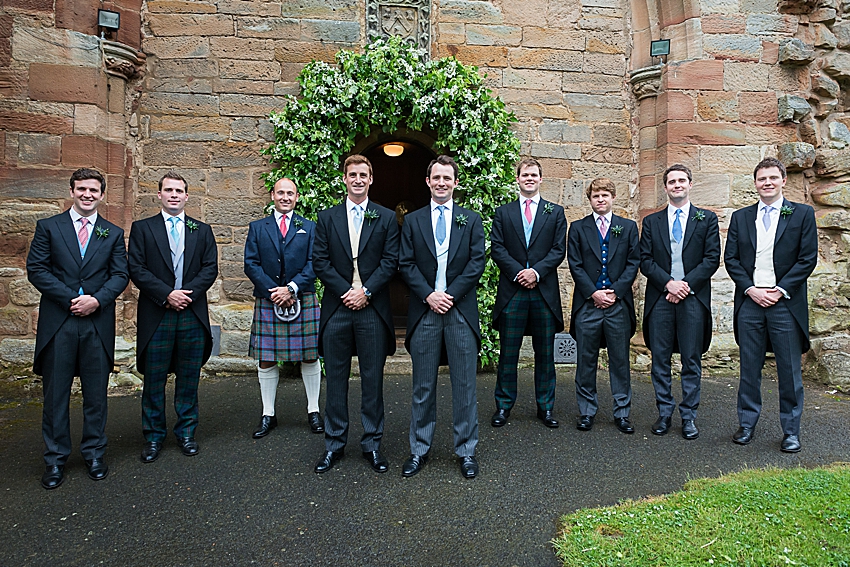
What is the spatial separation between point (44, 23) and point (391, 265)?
16.5 feet

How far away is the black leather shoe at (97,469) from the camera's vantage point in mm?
3535

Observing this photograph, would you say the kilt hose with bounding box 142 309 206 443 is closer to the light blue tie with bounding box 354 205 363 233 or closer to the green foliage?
the light blue tie with bounding box 354 205 363 233

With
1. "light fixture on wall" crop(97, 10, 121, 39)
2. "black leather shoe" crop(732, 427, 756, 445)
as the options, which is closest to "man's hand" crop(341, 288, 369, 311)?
"black leather shoe" crop(732, 427, 756, 445)

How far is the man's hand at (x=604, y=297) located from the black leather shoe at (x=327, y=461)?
2.30 m

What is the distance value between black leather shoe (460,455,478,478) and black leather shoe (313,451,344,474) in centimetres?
84

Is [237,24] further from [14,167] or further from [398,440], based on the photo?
[398,440]

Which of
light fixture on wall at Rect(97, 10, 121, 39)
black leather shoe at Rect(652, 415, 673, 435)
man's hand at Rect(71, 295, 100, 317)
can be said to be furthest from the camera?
light fixture on wall at Rect(97, 10, 121, 39)

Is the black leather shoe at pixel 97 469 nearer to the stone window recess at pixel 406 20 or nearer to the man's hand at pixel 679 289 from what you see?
the man's hand at pixel 679 289

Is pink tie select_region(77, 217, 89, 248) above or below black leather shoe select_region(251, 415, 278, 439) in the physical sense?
above

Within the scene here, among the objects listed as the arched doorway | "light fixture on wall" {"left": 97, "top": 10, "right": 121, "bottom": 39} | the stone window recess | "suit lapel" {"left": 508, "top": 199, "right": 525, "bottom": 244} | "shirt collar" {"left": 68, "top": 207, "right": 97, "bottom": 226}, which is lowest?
"shirt collar" {"left": 68, "top": 207, "right": 97, "bottom": 226}

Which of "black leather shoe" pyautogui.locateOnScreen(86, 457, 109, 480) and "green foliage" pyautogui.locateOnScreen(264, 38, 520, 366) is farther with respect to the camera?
"green foliage" pyautogui.locateOnScreen(264, 38, 520, 366)

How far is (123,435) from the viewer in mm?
4410

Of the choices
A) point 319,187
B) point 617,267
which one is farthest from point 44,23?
point 617,267

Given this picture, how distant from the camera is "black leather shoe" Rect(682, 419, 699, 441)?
167 inches
